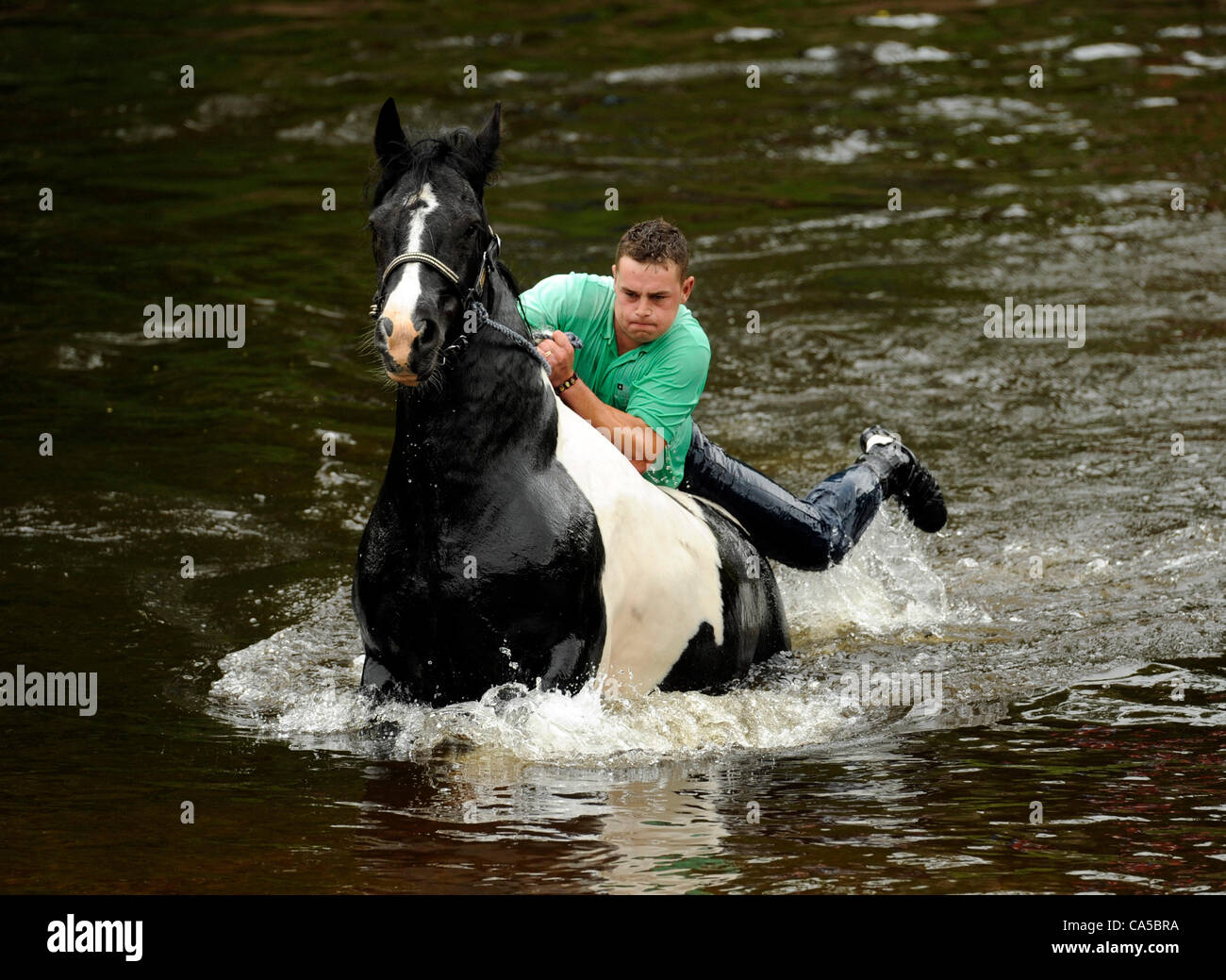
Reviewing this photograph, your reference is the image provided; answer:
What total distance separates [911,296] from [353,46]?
1020cm

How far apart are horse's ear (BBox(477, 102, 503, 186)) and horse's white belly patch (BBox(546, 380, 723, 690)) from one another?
2.69ft

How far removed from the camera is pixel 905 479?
837cm

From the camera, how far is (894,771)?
19.1 ft

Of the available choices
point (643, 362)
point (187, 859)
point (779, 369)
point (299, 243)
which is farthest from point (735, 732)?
point (299, 243)

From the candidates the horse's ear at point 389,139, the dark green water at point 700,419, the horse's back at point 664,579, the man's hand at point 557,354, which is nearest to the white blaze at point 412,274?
the horse's ear at point 389,139

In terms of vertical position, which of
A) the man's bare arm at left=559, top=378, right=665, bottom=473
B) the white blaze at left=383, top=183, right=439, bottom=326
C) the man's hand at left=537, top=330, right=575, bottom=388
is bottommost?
the man's bare arm at left=559, top=378, right=665, bottom=473

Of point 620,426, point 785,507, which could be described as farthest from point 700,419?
point 620,426

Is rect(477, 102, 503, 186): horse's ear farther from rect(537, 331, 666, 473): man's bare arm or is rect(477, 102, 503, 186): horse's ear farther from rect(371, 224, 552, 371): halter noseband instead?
rect(537, 331, 666, 473): man's bare arm

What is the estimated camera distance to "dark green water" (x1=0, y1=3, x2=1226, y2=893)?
5.23 m

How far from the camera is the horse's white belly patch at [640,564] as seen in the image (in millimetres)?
5820

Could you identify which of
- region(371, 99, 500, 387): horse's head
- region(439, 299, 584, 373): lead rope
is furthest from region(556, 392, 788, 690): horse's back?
region(371, 99, 500, 387): horse's head

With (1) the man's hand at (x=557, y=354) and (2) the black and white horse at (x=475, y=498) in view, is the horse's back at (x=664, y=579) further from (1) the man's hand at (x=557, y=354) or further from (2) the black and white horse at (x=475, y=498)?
(1) the man's hand at (x=557, y=354)

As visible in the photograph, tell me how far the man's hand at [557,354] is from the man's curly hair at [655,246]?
0.53 m
